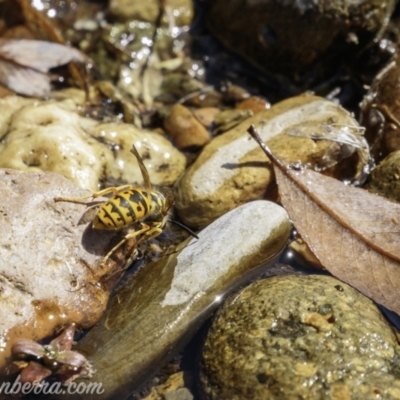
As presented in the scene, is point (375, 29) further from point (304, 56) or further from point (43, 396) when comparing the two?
point (43, 396)

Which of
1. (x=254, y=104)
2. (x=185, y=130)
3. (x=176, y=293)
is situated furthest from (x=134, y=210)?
(x=254, y=104)

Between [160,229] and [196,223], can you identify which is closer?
[160,229]

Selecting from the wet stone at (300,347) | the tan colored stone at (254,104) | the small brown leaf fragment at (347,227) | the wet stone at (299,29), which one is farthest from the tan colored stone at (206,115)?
the wet stone at (300,347)

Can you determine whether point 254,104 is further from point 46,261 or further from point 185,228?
point 46,261

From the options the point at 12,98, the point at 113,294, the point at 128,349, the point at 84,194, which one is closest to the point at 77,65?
the point at 12,98

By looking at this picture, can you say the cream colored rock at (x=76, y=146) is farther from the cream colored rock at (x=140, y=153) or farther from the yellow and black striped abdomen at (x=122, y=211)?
the yellow and black striped abdomen at (x=122, y=211)

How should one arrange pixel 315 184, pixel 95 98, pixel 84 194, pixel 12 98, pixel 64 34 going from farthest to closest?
pixel 64 34 < pixel 95 98 < pixel 12 98 < pixel 315 184 < pixel 84 194
